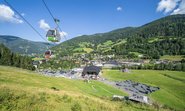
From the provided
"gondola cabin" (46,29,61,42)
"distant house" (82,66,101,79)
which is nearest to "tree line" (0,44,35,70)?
"distant house" (82,66,101,79)

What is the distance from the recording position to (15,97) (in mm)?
17141

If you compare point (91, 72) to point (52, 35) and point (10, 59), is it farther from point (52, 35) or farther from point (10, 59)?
point (52, 35)

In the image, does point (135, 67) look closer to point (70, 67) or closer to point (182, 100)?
point (70, 67)

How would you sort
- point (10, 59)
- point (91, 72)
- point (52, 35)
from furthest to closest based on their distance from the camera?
point (91, 72) < point (10, 59) < point (52, 35)

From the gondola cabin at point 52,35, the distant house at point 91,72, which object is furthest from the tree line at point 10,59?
the gondola cabin at point 52,35

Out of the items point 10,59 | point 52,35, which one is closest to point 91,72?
point 10,59

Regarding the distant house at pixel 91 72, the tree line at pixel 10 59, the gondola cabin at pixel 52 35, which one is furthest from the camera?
the distant house at pixel 91 72

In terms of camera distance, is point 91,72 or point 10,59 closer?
point 10,59

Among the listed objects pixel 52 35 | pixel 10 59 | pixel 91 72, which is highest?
pixel 52 35

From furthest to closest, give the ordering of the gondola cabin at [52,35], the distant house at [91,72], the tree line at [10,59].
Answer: the distant house at [91,72], the tree line at [10,59], the gondola cabin at [52,35]

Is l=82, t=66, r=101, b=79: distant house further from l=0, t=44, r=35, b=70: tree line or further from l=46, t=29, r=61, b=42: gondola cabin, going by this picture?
l=46, t=29, r=61, b=42: gondola cabin

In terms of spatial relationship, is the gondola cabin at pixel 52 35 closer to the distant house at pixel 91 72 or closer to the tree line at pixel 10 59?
the tree line at pixel 10 59

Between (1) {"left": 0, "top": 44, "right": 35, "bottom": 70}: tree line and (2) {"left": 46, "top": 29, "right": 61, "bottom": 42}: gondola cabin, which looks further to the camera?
(1) {"left": 0, "top": 44, "right": 35, "bottom": 70}: tree line

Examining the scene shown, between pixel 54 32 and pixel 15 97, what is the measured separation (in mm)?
14336
